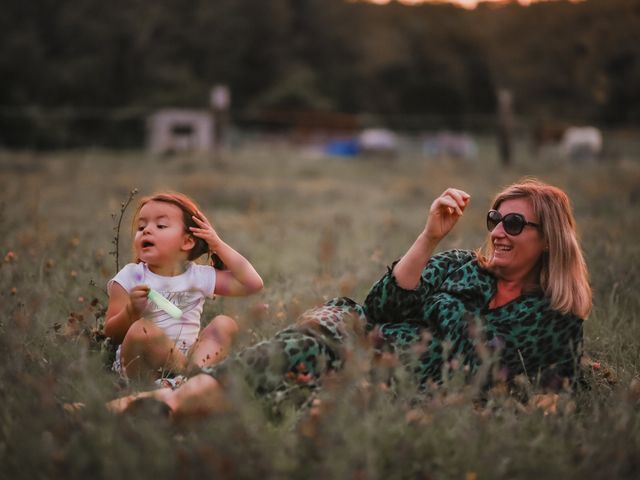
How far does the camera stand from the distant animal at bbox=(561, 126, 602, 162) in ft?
77.3

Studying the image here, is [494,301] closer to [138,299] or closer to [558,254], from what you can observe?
[558,254]

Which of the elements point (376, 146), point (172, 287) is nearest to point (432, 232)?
point (172, 287)

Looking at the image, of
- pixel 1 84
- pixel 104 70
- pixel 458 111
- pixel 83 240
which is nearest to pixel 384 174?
pixel 83 240

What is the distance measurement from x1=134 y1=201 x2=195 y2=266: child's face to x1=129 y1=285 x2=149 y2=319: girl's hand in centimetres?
28

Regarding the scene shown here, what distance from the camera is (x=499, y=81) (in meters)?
49.8

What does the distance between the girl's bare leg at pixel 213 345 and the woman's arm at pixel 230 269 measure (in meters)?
0.17

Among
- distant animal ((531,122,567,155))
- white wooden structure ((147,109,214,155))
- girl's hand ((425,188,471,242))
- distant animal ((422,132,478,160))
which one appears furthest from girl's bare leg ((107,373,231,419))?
distant animal ((422,132,478,160))

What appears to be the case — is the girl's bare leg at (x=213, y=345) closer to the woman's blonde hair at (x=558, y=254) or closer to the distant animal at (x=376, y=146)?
the woman's blonde hair at (x=558, y=254)

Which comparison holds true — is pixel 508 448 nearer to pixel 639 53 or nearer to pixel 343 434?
pixel 343 434

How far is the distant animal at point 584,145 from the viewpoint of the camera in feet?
77.3

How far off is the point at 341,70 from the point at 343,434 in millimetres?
51198

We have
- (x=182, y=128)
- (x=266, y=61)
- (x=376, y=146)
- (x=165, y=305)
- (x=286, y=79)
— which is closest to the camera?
(x=165, y=305)

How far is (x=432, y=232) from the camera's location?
262cm

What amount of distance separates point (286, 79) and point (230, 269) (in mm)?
45840
